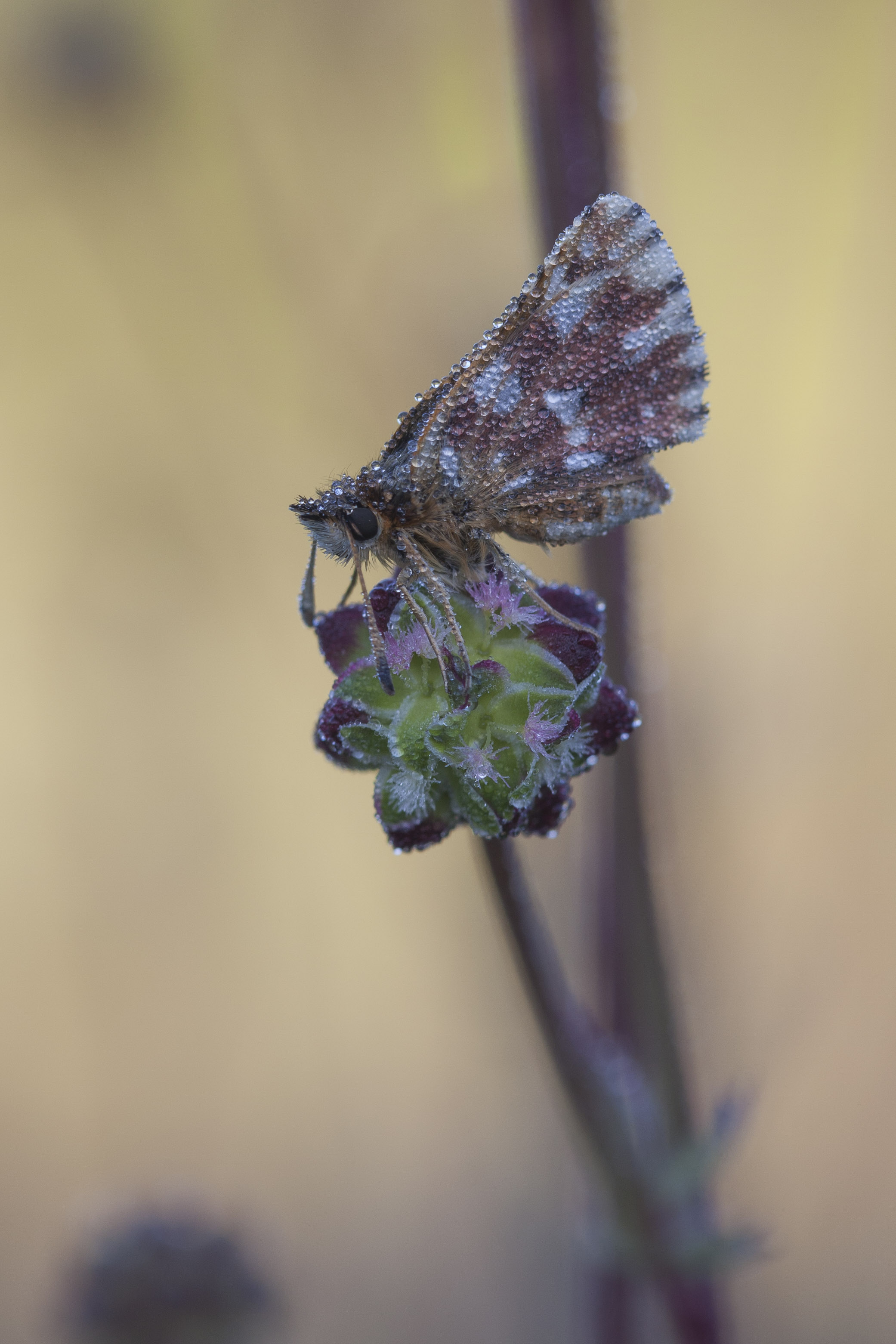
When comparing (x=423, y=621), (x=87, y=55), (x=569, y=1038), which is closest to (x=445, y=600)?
(x=423, y=621)

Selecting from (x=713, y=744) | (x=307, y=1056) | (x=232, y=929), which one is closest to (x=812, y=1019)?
(x=713, y=744)

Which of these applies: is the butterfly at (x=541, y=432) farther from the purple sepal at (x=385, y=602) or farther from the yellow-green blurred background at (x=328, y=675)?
the yellow-green blurred background at (x=328, y=675)

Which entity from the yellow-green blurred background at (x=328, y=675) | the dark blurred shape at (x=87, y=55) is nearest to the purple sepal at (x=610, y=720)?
the yellow-green blurred background at (x=328, y=675)

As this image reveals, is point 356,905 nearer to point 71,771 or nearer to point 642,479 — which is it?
point 71,771

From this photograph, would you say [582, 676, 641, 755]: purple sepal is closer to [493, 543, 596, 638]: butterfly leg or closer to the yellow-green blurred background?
[493, 543, 596, 638]: butterfly leg

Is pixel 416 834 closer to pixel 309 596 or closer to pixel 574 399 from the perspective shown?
pixel 309 596

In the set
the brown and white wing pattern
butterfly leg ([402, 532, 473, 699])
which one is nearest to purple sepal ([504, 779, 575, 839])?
butterfly leg ([402, 532, 473, 699])
